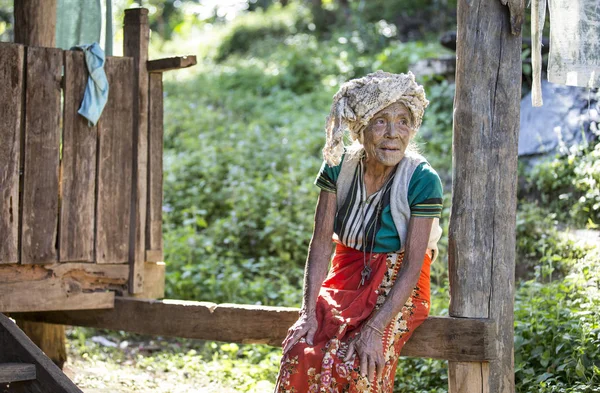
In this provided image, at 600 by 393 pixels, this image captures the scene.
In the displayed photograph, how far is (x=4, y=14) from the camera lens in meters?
15.3

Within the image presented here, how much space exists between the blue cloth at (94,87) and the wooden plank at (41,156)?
0.51 feet

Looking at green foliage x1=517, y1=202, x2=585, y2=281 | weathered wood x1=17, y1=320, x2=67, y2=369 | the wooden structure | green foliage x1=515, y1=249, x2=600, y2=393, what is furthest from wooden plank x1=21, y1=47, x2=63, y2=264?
green foliage x1=517, y1=202, x2=585, y2=281

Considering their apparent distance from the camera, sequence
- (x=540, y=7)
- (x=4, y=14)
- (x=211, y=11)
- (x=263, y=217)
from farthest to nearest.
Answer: (x=211, y=11) < (x=4, y=14) < (x=263, y=217) < (x=540, y=7)

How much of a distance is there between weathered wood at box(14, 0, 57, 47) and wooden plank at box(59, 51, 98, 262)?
0.59 metres

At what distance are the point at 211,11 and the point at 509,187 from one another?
18.6 m

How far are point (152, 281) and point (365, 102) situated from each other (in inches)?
84.4

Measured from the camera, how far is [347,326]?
Answer: 12.5ft

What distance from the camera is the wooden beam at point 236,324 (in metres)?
3.99

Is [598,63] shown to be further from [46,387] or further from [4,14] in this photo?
[4,14]

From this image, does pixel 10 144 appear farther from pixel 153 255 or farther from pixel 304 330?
pixel 304 330

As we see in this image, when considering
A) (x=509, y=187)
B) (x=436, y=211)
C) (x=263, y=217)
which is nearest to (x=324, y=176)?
(x=436, y=211)

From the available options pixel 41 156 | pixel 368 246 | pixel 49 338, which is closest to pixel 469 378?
pixel 368 246

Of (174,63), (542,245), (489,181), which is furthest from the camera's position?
(542,245)

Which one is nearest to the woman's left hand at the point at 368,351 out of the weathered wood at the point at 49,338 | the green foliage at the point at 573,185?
the weathered wood at the point at 49,338
